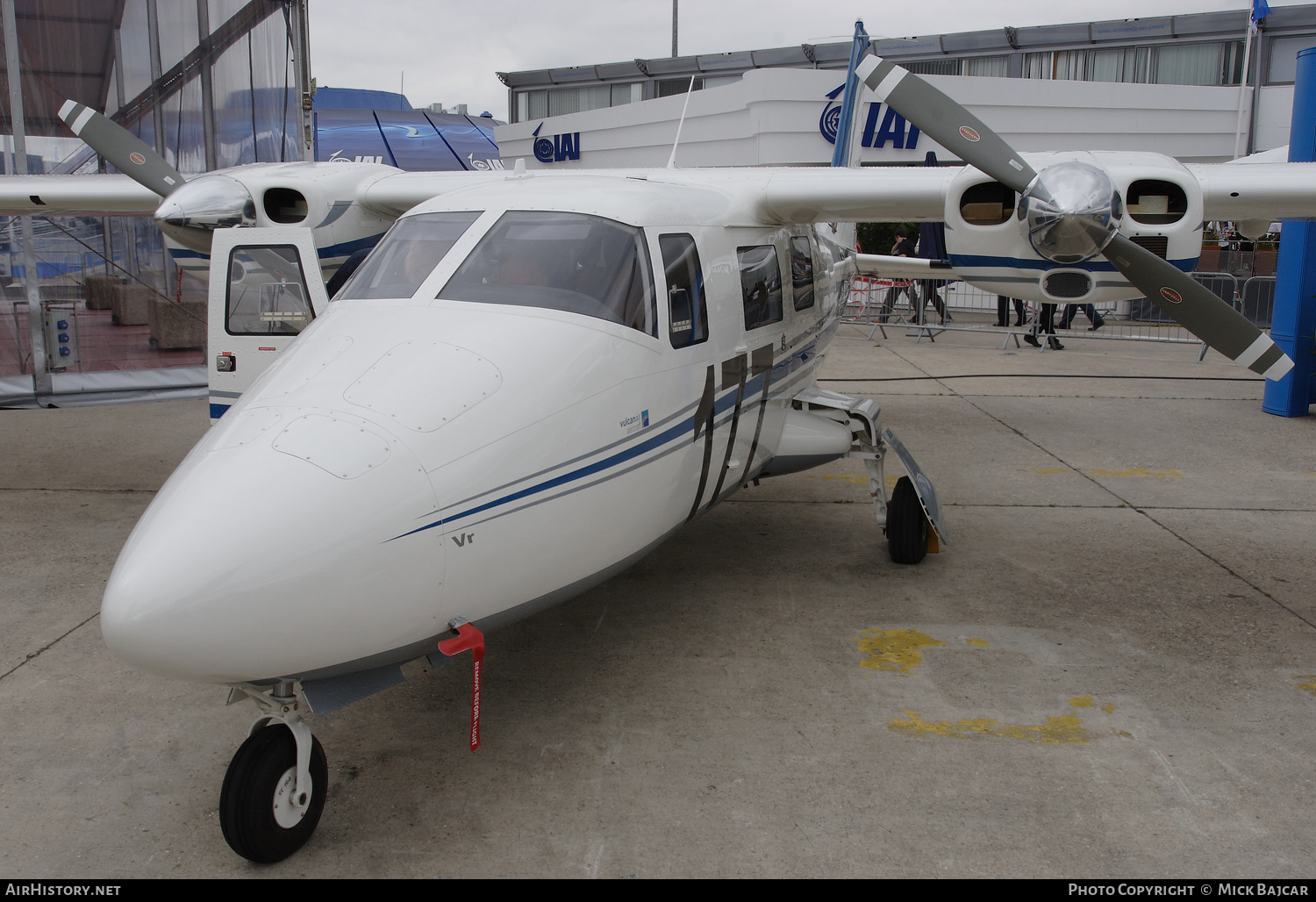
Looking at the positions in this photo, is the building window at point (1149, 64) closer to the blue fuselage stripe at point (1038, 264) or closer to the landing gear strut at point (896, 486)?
the landing gear strut at point (896, 486)

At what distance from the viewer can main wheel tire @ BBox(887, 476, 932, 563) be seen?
6.33 metres

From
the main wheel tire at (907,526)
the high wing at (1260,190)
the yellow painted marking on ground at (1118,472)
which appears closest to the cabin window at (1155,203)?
the high wing at (1260,190)

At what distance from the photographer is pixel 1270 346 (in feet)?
17.4

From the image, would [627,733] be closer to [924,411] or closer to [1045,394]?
[924,411]

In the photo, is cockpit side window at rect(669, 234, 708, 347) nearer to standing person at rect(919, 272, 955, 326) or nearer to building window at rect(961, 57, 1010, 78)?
standing person at rect(919, 272, 955, 326)

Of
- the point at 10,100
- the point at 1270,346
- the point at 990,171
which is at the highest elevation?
the point at 10,100

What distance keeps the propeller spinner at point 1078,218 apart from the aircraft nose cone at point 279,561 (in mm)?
3541

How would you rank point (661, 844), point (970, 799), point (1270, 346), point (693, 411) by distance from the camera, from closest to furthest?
point (661, 844) < point (970, 799) < point (693, 411) < point (1270, 346)

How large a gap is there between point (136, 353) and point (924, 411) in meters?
10.7

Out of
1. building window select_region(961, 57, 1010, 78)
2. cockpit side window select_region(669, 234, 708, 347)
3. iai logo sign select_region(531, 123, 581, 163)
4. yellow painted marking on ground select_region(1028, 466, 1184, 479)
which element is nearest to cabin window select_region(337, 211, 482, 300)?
cockpit side window select_region(669, 234, 708, 347)

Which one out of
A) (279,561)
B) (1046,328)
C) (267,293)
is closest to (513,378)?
(279,561)

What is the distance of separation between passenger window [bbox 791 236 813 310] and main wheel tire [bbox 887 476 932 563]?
1.41 m

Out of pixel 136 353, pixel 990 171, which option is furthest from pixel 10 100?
pixel 990 171

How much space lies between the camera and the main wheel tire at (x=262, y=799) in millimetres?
3154
